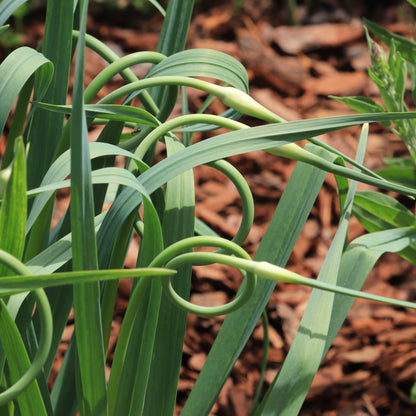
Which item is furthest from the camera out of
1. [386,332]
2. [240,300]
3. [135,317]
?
[386,332]

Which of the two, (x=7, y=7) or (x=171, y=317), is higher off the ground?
(x=7, y=7)

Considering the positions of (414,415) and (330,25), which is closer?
(414,415)

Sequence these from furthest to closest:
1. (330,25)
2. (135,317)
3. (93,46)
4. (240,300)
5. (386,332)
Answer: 1. (330,25)
2. (386,332)
3. (93,46)
4. (135,317)
5. (240,300)

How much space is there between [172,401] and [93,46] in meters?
0.38

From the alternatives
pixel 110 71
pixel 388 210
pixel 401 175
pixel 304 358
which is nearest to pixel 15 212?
pixel 110 71

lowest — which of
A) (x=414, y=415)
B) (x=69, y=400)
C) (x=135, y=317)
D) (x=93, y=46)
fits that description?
(x=414, y=415)

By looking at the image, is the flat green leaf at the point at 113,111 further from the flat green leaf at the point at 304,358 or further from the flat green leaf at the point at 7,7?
the flat green leaf at the point at 304,358

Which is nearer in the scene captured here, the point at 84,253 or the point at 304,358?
the point at 84,253

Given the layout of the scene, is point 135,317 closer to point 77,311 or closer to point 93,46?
point 77,311

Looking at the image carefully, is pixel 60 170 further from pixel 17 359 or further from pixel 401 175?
pixel 401 175

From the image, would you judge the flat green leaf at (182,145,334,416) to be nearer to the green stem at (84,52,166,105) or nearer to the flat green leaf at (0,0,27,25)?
the green stem at (84,52,166,105)

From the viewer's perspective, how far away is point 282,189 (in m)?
1.48

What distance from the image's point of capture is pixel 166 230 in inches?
21.2

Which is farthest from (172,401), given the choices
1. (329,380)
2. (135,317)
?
(329,380)
